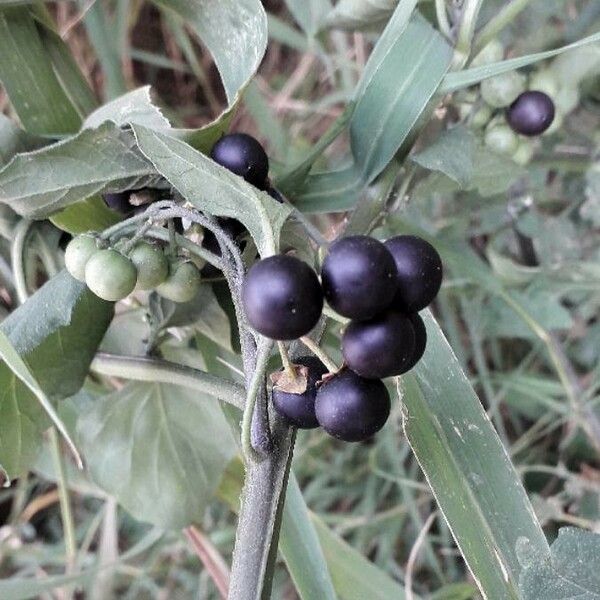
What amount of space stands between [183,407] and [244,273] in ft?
1.01

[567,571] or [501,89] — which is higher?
[501,89]

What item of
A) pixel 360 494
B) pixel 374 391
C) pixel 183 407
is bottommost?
pixel 360 494

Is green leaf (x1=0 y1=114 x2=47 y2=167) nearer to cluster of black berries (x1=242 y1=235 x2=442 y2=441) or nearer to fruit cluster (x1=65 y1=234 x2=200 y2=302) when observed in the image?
fruit cluster (x1=65 y1=234 x2=200 y2=302)

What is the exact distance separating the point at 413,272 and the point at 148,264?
0.16 metres

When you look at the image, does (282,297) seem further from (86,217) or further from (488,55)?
(488,55)

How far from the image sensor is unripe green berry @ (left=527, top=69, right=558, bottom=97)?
0.73m

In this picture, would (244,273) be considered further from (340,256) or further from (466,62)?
(466,62)

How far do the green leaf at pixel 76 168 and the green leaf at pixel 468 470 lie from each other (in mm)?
225

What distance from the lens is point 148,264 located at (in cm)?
47

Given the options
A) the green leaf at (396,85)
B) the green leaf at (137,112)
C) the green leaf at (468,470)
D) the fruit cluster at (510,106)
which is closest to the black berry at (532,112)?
the fruit cluster at (510,106)

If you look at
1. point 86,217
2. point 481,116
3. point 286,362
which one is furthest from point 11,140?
point 481,116

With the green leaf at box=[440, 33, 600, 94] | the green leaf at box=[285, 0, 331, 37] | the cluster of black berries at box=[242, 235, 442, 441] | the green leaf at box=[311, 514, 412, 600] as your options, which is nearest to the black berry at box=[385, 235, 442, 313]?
the cluster of black berries at box=[242, 235, 442, 441]

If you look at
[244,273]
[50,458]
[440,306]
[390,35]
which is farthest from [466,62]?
[50,458]

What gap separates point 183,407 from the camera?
0.70 m
